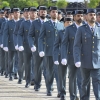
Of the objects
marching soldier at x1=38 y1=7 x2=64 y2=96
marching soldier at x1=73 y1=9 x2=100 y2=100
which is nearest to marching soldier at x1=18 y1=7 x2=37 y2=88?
marching soldier at x1=38 y1=7 x2=64 y2=96

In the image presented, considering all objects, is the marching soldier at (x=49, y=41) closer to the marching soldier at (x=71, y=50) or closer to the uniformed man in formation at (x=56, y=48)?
the uniformed man in formation at (x=56, y=48)

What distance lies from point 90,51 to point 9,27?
6129 mm

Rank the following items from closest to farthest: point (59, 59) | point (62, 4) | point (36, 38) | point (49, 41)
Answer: point (59, 59), point (49, 41), point (36, 38), point (62, 4)

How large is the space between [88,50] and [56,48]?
1.63 m

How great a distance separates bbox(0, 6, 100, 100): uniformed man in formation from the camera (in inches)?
368

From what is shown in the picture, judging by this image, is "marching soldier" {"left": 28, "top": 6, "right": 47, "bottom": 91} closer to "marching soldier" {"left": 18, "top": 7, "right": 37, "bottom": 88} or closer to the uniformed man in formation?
the uniformed man in formation

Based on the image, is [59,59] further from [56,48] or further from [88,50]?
[88,50]

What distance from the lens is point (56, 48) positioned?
428 inches

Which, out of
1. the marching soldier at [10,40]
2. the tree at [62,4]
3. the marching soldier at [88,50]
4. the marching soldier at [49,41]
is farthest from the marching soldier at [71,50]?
the tree at [62,4]

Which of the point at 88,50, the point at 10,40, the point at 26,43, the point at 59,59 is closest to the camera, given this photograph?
the point at 88,50

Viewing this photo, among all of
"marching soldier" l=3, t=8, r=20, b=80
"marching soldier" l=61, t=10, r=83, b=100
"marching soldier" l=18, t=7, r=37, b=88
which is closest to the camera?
"marching soldier" l=61, t=10, r=83, b=100

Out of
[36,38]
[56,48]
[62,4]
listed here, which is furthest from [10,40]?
[62,4]

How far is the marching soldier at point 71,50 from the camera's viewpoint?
33.6 ft

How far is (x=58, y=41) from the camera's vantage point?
1085 cm
